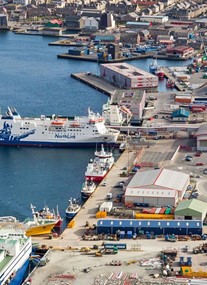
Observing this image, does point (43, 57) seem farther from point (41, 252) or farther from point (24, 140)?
point (41, 252)

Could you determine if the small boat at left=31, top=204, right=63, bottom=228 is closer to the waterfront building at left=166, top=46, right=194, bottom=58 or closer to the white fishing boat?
the white fishing boat

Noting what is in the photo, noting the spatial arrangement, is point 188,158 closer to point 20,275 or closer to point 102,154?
point 102,154

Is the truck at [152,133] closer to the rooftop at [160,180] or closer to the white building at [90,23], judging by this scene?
the rooftop at [160,180]

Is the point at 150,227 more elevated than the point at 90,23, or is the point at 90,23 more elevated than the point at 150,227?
the point at 90,23

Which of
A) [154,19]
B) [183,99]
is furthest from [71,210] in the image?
[154,19]

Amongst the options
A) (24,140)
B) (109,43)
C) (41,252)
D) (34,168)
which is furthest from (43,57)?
(41,252)
